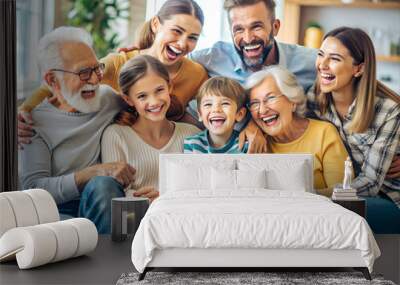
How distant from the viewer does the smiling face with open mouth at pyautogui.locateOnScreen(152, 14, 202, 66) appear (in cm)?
823

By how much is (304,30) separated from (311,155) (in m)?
1.44

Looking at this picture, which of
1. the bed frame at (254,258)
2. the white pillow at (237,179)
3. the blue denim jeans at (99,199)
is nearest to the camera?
the bed frame at (254,258)

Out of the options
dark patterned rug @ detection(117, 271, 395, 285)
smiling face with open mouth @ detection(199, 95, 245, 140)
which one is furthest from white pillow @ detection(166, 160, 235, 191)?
dark patterned rug @ detection(117, 271, 395, 285)

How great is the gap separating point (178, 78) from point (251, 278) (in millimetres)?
3198

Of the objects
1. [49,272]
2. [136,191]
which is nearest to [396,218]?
[136,191]

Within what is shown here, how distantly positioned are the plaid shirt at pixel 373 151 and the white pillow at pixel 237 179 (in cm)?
132

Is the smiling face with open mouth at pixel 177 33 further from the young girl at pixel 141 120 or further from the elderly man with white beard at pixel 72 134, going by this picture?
the elderly man with white beard at pixel 72 134

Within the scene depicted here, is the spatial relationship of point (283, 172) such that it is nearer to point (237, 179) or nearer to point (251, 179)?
point (251, 179)

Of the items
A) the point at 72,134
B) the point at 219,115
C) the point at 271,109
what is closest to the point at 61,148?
the point at 72,134

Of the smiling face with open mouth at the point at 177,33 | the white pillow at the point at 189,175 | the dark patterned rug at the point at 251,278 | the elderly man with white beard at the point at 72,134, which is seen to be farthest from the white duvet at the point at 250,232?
the smiling face with open mouth at the point at 177,33

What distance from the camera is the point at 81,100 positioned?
824 cm

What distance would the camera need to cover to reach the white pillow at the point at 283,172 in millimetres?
7504

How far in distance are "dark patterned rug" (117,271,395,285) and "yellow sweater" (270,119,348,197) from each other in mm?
2324

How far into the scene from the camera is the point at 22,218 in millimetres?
6324
